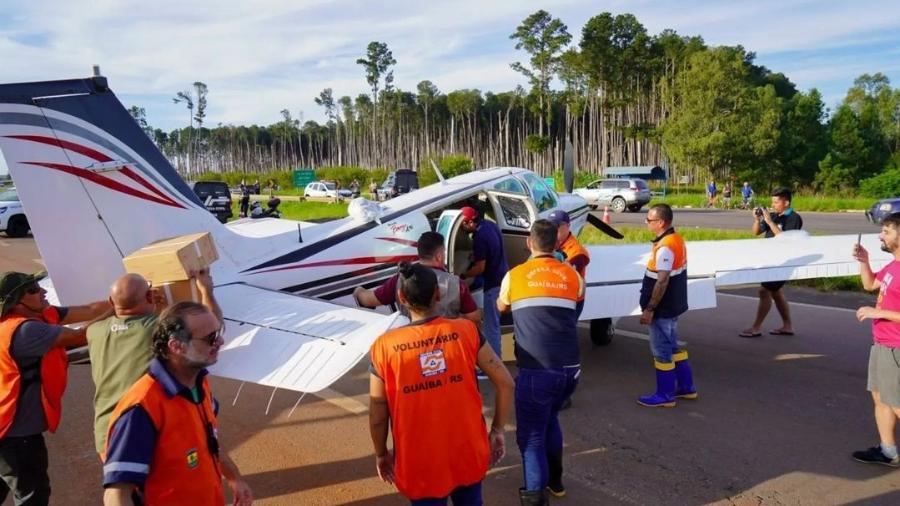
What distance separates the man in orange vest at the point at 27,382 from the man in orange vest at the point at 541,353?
8.36 ft

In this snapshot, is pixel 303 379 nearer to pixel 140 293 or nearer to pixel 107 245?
pixel 140 293

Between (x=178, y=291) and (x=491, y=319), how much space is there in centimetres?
308

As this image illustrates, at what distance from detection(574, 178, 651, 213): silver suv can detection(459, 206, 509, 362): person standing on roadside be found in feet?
85.6

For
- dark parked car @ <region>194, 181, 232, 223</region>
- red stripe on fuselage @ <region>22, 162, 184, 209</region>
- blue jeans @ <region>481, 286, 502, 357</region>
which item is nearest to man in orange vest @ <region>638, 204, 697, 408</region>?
blue jeans @ <region>481, 286, 502, 357</region>

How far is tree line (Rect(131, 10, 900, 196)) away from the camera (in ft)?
137

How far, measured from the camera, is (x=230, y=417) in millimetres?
5570

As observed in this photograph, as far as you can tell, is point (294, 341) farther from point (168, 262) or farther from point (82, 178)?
point (82, 178)

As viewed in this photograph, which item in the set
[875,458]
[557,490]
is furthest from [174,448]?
[875,458]

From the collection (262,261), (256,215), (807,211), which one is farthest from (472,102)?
(262,261)

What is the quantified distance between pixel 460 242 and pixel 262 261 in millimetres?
3317

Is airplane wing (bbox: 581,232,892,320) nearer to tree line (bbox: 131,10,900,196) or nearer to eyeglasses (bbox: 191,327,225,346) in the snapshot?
eyeglasses (bbox: 191,327,225,346)

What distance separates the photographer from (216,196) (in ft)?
92.5

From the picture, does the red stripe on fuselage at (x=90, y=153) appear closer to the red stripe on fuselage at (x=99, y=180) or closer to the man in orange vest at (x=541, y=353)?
the red stripe on fuselage at (x=99, y=180)

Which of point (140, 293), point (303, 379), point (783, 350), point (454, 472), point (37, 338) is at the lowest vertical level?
point (783, 350)
